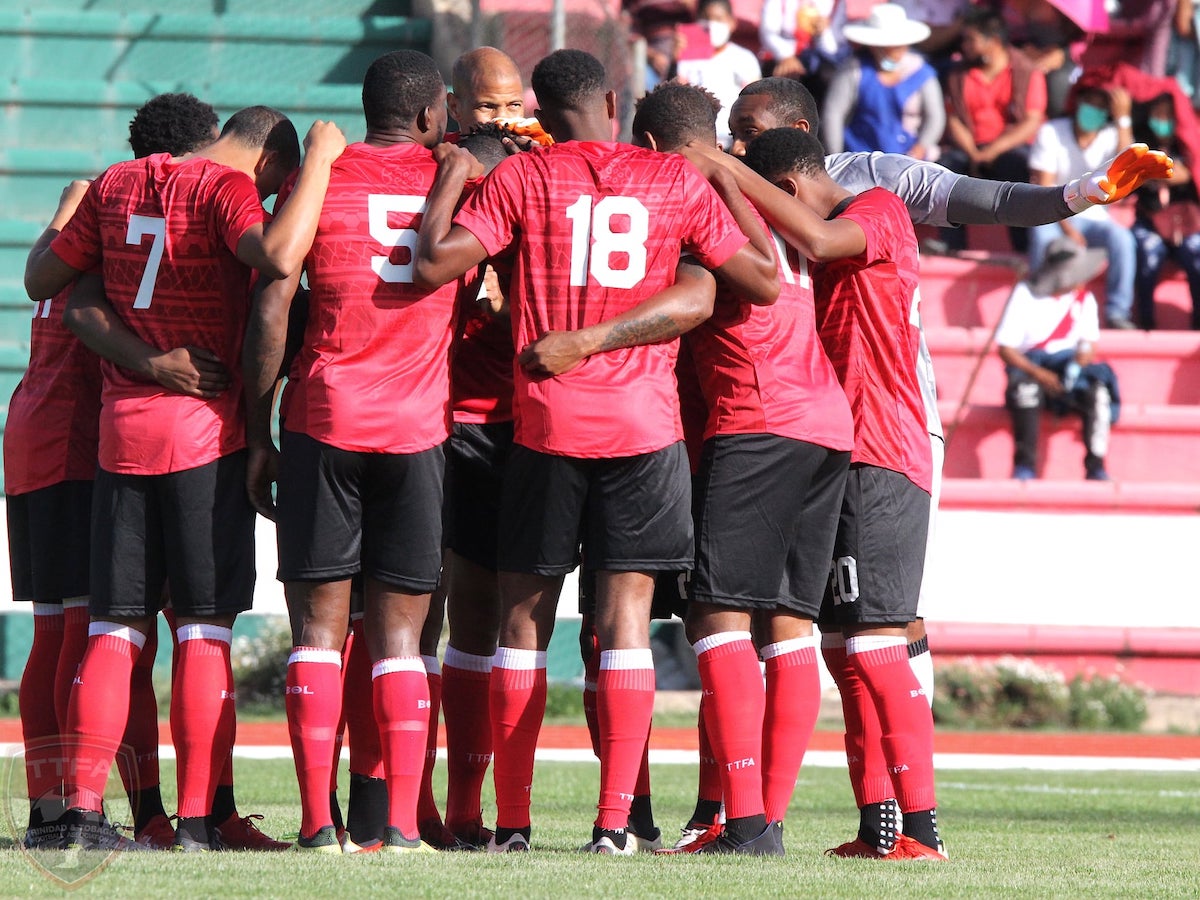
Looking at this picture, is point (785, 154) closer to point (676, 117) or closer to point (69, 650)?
point (676, 117)

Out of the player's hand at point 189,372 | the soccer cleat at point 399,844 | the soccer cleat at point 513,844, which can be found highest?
the player's hand at point 189,372

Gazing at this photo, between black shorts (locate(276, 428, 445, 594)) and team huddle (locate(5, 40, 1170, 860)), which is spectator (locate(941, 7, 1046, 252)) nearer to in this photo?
team huddle (locate(5, 40, 1170, 860))

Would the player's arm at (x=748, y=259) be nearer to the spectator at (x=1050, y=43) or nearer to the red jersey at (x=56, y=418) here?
the red jersey at (x=56, y=418)

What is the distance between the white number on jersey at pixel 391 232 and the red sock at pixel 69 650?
1.46m

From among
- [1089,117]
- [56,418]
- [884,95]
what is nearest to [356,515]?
[56,418]

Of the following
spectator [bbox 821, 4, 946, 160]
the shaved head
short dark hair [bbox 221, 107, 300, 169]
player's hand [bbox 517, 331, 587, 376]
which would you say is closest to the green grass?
player's hand [bbox 517, 331, 587, 376]

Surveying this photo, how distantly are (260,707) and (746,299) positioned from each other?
7.45m

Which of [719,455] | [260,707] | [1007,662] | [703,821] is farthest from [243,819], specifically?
[1007,662]

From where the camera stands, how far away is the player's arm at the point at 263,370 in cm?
517

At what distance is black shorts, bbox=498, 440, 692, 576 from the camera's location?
5148 millimetres

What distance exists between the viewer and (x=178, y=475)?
17.1ft

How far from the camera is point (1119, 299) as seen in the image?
14703mm

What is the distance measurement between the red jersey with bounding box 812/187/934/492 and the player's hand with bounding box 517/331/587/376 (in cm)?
101

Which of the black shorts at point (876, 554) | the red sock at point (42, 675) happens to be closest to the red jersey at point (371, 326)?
the red sock at point (42, 675)
